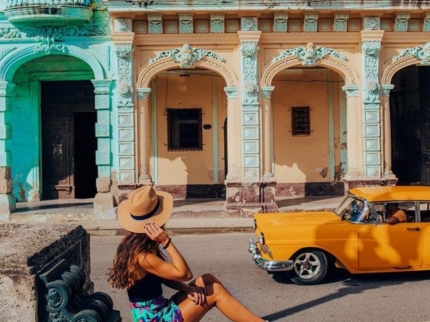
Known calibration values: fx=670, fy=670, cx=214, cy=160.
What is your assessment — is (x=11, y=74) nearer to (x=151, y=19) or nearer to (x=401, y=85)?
(x=151, y=19)

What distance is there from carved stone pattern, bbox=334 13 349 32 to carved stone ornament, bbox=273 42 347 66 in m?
0.55

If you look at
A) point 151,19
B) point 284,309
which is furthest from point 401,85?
point 284,309

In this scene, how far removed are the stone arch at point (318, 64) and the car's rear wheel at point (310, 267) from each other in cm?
805

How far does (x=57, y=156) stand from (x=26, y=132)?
44.2 inches

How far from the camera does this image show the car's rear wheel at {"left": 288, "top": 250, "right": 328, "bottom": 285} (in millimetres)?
9109

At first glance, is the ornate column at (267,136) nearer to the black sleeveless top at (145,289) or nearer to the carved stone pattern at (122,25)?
the carved stone pattern at (122,25)

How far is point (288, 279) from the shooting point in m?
9.48

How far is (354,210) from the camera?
9531 millimetres

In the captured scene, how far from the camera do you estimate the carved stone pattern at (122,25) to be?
16141mm

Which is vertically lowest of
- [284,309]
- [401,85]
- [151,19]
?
[284,309]

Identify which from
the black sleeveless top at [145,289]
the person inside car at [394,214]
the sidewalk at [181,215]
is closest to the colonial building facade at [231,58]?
the sidewalk at [181,215]

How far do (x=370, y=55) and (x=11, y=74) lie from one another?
29.1 feet

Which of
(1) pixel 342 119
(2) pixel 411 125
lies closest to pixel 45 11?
(1) pixel 342 119

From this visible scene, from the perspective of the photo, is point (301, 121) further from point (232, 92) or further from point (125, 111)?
point (125, 111)
